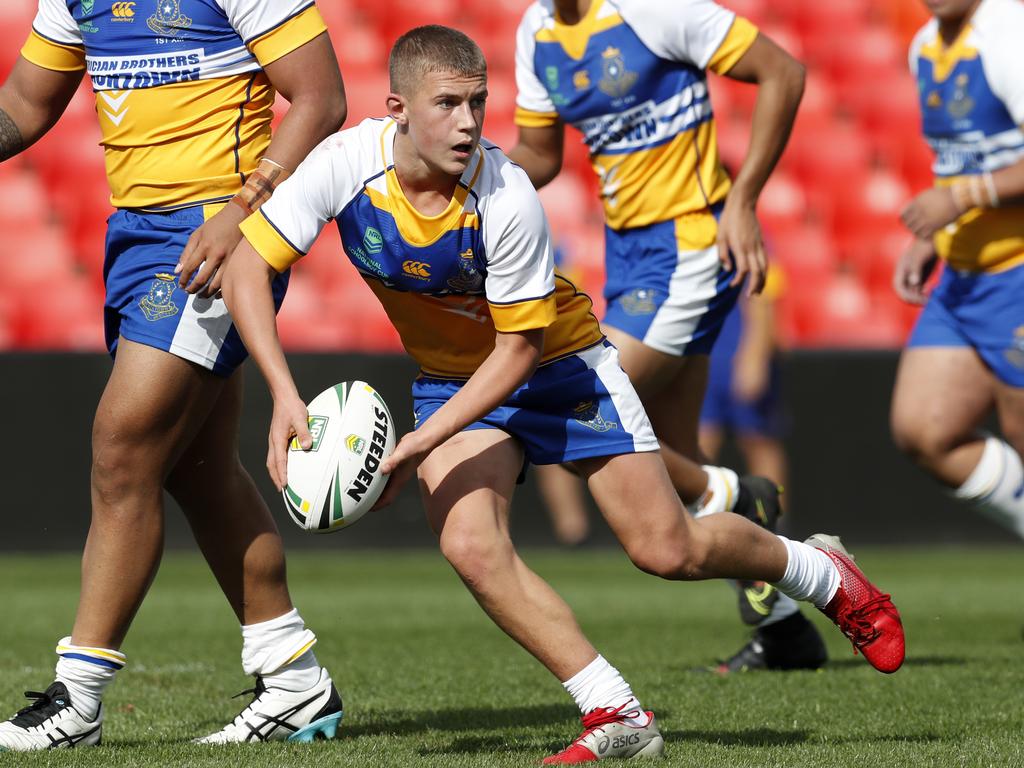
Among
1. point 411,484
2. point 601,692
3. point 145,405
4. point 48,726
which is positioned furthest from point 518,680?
point 411,484

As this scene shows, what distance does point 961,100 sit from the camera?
6086mm

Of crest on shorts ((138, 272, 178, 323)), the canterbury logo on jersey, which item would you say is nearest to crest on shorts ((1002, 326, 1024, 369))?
the canterbury logo on jersey

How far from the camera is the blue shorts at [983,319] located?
19.7ft

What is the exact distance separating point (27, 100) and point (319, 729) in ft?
6.64

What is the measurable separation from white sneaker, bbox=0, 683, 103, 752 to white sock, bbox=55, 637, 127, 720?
2cm

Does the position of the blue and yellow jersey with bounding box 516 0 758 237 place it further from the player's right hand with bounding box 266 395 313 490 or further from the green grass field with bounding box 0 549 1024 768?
the player's right hand with bounding box 266 395 313 490

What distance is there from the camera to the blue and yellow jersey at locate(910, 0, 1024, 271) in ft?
19.6

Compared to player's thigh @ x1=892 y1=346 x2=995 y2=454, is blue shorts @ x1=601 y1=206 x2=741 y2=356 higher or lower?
higher

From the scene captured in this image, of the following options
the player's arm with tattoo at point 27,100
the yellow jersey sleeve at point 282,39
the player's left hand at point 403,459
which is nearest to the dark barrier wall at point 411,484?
the player's arm with tattoo at point 27,100

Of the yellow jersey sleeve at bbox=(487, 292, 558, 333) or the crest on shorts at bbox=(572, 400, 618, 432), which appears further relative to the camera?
the crest on shorts at bbox=(572, 400, 618, 432)

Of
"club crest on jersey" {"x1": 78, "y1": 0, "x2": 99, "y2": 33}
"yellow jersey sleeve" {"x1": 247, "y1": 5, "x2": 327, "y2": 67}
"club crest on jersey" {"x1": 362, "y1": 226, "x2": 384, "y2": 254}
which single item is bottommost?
"club crest on jersey" {"x1": 362, "y1": 226, "x2": 384, "y2": 254}

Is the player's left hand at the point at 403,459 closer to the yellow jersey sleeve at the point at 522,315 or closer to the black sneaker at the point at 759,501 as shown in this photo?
the yellow jersey sleeve at the point at 522,315

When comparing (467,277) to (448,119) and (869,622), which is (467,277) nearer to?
(448,119)

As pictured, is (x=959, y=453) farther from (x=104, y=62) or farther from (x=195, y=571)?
(x=195, y=571)
